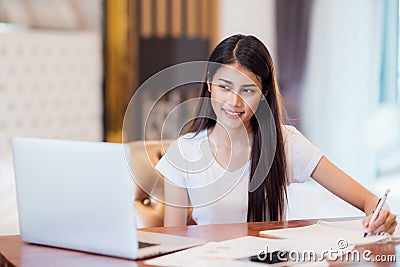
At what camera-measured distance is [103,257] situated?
1389 millimetres

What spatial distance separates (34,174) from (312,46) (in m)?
3.90

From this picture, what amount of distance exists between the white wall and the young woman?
3.08m

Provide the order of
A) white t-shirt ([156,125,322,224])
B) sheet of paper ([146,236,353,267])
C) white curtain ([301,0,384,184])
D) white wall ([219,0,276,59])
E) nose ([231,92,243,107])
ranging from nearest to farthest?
sheet of paper ([146,236,353,267])
nose ([231,92,243,107])
white t-shirt ([156,125,322,224])
white curtain ([301,0,384,184])
white wall ([219,0,276,59])

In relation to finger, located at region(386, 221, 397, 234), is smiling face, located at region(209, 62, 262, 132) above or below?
above

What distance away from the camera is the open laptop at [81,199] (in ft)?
4.44

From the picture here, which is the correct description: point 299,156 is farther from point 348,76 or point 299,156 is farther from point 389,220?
point 348,76

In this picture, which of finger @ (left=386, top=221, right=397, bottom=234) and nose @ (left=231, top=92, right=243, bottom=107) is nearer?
finger @ (left=386, top=221, right=397, bottom=234)

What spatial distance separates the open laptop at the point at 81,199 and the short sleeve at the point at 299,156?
63 cm

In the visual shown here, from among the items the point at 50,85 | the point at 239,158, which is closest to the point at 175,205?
the point at 239,158

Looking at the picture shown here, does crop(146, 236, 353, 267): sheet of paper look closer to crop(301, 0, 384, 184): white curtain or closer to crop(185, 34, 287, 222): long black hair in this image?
crop(185, 34, 287, 222): long black hair

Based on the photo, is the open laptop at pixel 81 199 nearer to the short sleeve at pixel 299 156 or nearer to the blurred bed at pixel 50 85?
the short sleeve at pixel 299 156

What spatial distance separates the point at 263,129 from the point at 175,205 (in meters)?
0.32

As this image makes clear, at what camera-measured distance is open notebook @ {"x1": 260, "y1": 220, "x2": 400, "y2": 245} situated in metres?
1.53

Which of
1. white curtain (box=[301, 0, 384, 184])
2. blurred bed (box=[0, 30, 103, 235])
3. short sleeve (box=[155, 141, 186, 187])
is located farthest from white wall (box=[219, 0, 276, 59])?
short sleeve (box=[155, 141, 186, 187])
